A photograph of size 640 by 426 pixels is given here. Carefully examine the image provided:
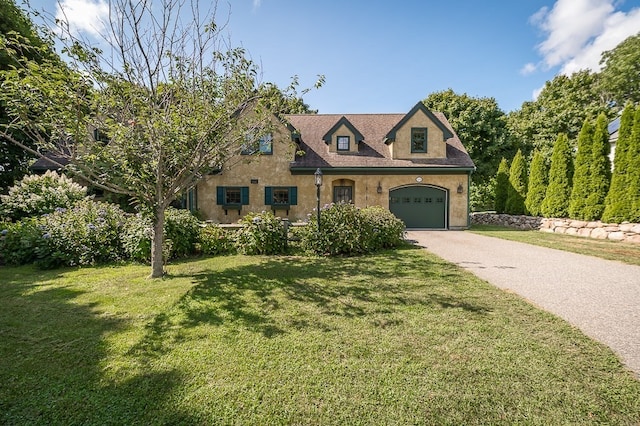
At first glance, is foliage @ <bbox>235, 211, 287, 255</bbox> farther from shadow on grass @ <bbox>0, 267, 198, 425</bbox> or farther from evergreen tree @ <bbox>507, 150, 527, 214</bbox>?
evergreen tree @ <bbox>507, 150, 527, 214</bbox>

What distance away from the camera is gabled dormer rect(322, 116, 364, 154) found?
1539 centimetres

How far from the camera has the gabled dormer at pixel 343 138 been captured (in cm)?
1539

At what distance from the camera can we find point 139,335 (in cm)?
363

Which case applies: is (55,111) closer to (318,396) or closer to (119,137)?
(119,137)

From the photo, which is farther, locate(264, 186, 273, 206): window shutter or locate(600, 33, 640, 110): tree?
locate(600, 33, 640, 110): tree

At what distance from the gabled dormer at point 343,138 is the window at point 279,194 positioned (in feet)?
10.5

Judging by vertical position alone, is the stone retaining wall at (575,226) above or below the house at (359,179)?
below

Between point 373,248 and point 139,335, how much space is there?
6833mm

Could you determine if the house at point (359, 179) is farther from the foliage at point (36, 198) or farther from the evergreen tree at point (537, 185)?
the foliage at point (36, 198)

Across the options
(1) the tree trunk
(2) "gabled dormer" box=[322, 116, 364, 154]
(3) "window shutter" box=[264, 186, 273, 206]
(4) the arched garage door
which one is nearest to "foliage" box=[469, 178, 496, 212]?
(4) the arched garage door

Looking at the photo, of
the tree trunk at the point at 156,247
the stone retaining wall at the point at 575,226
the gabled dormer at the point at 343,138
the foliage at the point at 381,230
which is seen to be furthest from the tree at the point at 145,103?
the stone retaining wall at the point at 575,226

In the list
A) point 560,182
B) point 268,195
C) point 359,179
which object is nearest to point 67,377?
point 268,195

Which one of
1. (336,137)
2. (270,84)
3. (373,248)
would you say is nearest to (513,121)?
(336,137)

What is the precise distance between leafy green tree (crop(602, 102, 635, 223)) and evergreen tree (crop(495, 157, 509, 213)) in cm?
635
